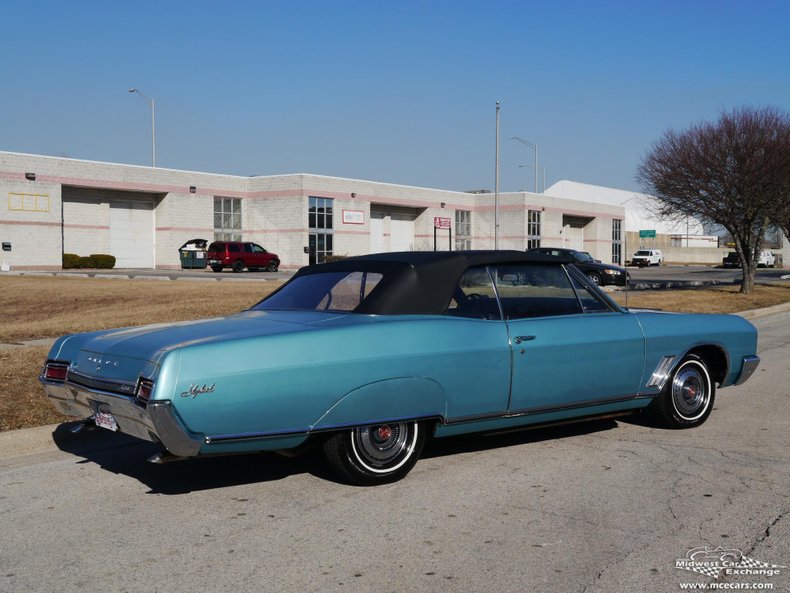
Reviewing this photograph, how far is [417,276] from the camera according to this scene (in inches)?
227

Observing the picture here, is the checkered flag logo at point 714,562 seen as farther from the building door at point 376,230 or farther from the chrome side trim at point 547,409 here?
the building door at point 376,230

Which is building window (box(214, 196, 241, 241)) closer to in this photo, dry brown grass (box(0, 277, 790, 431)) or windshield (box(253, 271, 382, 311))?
dry brown grass (box(0, 277, 790, 431))

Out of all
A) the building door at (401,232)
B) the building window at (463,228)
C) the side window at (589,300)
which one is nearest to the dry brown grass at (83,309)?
the side window at (589,300)

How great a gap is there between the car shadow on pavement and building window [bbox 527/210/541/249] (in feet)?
201

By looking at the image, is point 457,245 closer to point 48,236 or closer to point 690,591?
point 48,236

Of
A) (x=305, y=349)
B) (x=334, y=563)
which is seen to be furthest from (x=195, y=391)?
(x=334, y=563)

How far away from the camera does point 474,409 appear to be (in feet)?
18.5

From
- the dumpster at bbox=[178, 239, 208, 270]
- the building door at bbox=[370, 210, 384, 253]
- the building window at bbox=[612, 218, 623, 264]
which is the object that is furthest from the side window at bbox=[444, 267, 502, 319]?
the building window at bbox=[612, 218, 623, 264]

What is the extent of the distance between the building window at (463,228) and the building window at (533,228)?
4483 mm

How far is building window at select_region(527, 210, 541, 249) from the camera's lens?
67688 mm

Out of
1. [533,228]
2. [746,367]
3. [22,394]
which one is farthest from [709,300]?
[533,228]

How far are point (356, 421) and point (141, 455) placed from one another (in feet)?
7.04

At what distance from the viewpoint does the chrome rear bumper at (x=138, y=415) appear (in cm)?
461

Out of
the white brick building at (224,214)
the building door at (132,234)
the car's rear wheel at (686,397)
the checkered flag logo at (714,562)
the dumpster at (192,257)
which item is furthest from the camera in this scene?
the building door at (132,234)
